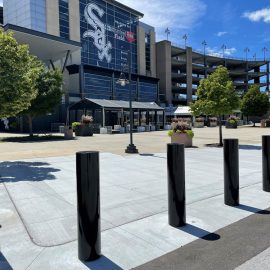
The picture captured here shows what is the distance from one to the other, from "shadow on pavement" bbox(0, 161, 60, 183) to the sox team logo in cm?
4694

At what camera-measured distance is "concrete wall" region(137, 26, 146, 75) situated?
64875mm

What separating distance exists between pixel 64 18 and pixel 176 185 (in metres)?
52.1

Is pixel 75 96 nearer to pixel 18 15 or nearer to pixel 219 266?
pixel 18 15

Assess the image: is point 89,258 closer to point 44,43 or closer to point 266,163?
point 266,163

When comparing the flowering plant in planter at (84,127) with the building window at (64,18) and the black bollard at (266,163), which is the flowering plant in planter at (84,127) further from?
the building window at (64,18)

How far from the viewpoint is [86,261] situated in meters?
3.68

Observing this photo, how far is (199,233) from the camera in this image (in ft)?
14.6

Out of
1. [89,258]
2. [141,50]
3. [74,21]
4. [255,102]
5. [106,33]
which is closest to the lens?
[89,258]

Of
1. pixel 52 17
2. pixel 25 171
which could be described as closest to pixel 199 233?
pixel 25 171

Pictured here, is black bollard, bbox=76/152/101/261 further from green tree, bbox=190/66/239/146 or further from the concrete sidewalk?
green tree, bbox=190/66/239/146

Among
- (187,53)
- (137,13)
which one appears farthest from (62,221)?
(187,53)

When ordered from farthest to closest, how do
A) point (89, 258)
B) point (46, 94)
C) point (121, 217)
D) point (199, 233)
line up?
point (46, 94) < point (121, 217) < point (199, 233) < point (89, 258)

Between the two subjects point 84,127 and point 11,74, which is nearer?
point 11,74

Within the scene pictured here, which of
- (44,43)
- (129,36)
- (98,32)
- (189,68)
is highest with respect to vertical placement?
(129,36)
